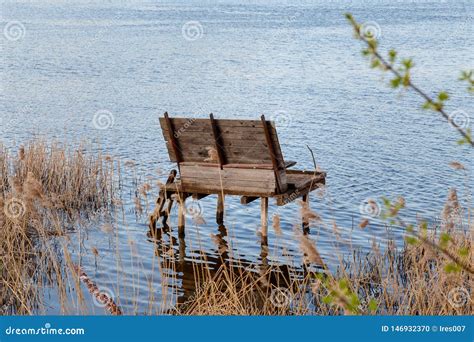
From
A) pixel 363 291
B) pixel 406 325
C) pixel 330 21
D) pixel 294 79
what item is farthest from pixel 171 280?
pixel 330 21

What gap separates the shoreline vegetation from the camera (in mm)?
7970

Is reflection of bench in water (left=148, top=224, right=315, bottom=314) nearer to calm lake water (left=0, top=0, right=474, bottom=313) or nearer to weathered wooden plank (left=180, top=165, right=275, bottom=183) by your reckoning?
calm lake water (left=0, top=0, right=474, bottom=313)

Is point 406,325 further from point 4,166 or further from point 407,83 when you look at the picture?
point 4,166

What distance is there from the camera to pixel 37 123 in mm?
23750

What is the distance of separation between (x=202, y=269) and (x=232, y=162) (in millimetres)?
2540

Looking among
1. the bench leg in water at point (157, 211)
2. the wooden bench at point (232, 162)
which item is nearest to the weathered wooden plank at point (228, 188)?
the wooden bench at point (232, 162)

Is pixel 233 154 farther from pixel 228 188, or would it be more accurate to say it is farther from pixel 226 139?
pixel 228 188

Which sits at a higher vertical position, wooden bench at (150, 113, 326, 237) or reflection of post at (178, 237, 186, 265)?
wooden bench at (150, 113, 326, 237)

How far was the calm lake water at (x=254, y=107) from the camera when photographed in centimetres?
1284

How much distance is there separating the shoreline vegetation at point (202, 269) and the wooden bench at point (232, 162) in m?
0.78

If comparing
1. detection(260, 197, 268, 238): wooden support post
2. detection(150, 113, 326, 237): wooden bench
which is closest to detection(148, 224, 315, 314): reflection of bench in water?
detection(260, 197, 268, 238): wooden support post

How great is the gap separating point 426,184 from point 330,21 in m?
53.3

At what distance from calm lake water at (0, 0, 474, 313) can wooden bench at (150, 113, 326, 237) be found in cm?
69

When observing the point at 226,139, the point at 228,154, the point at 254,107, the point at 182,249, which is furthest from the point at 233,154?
the point at 254,107
